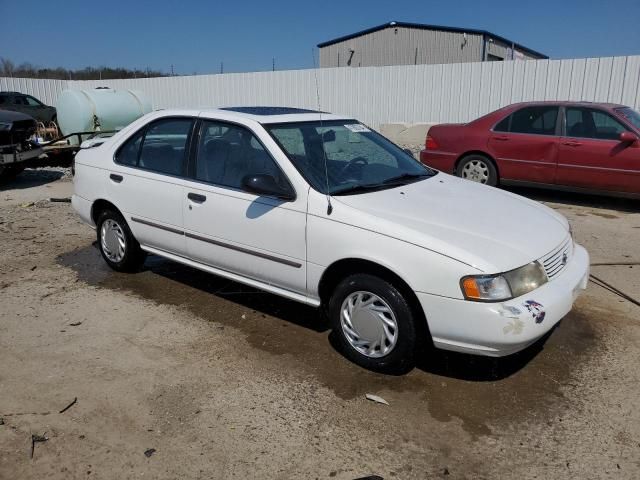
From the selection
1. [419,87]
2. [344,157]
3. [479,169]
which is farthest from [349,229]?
[419,87]

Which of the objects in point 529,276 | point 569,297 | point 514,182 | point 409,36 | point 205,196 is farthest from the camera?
point 409,36

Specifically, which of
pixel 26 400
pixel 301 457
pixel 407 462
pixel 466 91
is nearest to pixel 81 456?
pixel 26 400

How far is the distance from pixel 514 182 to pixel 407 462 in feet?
22.7

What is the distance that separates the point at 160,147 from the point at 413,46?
30111 mm

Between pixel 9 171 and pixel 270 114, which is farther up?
pixel 270 114

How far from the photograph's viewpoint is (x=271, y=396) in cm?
331

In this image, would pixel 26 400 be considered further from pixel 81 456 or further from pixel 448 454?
pixel 448 454

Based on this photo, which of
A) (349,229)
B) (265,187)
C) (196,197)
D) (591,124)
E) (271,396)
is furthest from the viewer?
(591,124)

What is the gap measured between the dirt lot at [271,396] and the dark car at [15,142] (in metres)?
6.07

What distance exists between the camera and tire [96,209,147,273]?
5199 mm

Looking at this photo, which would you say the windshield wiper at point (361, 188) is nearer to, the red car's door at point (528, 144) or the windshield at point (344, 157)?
the windshield at point (344, 157)

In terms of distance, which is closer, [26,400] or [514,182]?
[26,400]

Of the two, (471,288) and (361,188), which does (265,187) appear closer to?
(361,188)

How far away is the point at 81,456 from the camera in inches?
109
